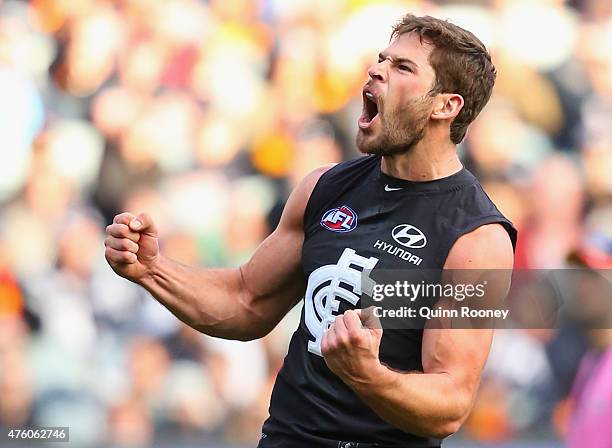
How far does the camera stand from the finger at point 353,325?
2857 millimetres

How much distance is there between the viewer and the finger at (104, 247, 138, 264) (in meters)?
3.57

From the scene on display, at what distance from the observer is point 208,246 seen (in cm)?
659

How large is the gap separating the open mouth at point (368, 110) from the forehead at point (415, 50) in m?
0.15

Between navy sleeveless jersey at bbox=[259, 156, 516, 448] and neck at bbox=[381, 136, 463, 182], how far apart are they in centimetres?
3

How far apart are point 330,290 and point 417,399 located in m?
0.56

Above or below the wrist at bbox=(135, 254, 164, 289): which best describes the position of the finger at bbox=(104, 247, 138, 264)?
above

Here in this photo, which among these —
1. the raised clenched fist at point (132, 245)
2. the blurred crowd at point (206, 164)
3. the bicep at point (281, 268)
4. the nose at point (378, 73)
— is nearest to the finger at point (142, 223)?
the raised clenched fist at point (132, 245)

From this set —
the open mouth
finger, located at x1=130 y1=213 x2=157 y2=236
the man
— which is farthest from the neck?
finger, located at x1=130 y1=213 x2=157 y2=236

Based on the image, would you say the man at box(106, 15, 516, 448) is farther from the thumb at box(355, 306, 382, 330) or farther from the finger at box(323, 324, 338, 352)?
the finger at box(323, 324, 338, 352)

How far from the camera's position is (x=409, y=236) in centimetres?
353

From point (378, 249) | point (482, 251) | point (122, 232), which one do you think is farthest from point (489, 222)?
point (122, 232)

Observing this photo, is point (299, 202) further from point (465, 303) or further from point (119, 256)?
point (465, 303)

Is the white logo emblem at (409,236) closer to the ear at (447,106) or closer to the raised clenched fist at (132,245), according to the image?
the ear at (447,106)

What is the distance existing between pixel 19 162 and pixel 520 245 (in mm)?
3017
